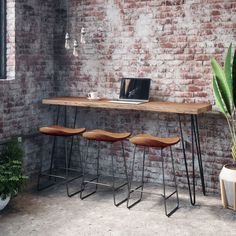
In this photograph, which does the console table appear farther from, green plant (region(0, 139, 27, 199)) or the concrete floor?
green plant (region(0, 139, 27, 199))

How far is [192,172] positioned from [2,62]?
2612 millimetres

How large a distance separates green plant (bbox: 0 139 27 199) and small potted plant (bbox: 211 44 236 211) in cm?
204

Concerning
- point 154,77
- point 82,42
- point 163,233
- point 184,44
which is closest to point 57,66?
point 82,42

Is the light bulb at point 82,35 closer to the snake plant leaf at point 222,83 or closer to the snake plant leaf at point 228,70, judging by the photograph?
the snake plant leaf at point 222,83

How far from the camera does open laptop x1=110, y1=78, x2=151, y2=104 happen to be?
493cm

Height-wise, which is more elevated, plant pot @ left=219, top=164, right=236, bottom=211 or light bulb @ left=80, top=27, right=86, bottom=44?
light bulb @ left=80, top=27, right=86, bottom=44

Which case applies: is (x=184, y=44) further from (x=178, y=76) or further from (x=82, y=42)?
(x=82, y=42)

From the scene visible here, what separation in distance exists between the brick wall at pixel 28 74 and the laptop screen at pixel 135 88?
3.72 ft

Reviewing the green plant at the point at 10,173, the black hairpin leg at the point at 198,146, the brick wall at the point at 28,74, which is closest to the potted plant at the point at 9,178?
the green plant at the point at 10,173

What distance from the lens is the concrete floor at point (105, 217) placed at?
12.2ft

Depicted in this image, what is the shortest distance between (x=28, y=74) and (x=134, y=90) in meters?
1.35

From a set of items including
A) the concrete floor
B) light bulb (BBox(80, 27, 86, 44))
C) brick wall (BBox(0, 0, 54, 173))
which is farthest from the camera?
light bulb (BBox(80, 27, 86, 44))

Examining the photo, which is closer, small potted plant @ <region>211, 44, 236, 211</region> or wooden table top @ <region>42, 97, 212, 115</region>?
small potted plant @ <region>211, 44, 236, 211</region>

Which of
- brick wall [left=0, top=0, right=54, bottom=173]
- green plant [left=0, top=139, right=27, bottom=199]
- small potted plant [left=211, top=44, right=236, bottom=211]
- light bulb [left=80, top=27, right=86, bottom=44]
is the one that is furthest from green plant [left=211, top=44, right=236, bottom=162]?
brick wall [left=0, top=0, right=54, bottom=173]
